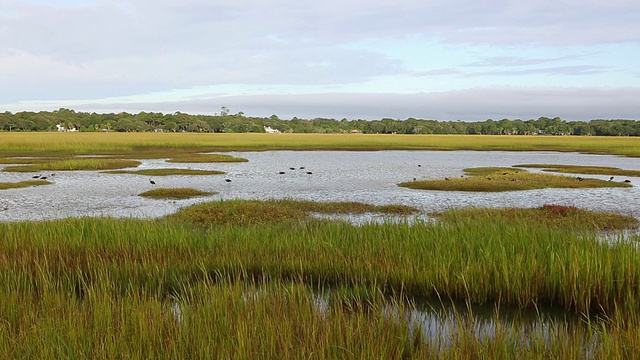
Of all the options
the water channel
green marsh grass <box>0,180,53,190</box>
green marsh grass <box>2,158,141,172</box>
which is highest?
green marsh grass <box>2,158,141,172</box>

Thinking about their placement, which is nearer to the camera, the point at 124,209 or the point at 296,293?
the point at 296,293

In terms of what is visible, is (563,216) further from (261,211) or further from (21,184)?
(21,184)

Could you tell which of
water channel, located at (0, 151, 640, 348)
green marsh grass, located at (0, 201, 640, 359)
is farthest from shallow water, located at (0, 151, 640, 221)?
green marsh grass, located at (0, 201, 640, 359)

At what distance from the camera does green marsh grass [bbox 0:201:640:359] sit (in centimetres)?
520

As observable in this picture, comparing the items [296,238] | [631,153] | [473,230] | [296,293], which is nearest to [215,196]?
[296,238]

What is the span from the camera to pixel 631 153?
212 ft

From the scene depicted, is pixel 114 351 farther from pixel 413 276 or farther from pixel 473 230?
pixel 473 230

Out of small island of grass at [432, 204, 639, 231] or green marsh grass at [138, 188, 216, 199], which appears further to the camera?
green marsh grass at [138, 188, 216, 199]

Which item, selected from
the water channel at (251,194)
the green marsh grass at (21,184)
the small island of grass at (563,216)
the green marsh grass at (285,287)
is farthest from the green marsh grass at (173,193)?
the small island of grass at (563,216)

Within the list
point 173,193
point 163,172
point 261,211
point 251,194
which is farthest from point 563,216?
point 163,172

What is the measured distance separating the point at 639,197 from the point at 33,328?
86.2ft

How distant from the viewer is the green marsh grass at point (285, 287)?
520cm

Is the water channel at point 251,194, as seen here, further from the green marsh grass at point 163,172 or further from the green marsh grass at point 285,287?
the green marsh grass at point 285,287

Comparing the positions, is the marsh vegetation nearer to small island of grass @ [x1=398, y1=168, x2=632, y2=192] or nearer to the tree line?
small island of grass @ [x1=398, y1=168, x2=632, y2=192]
